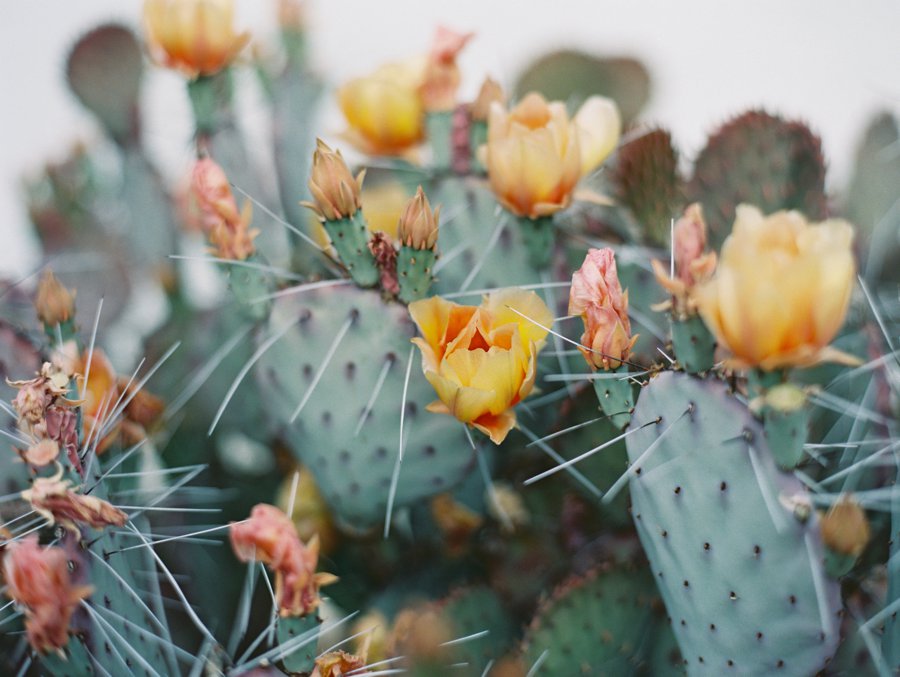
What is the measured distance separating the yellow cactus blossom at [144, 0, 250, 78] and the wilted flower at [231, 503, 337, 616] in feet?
1.35

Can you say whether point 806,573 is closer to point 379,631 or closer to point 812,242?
point 812,242

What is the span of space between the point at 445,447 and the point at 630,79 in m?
0.67

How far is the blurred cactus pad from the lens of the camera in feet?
1.51

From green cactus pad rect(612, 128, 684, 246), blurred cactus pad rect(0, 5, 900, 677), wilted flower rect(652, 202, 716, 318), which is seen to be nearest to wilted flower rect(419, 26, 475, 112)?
blurred cactus pad rect(0, 5, 900, 677)

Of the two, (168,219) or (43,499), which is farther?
(168,219)

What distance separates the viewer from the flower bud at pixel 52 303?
2.04 feet

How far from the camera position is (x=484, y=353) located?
51 cm

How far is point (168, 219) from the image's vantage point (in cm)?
101

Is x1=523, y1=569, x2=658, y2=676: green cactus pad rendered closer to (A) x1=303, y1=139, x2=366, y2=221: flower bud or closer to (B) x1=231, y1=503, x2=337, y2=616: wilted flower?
(B) x1=231, y1=503, x2=337, y2=616: wilted flower

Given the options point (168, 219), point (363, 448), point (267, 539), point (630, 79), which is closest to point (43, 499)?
point (267, 539)

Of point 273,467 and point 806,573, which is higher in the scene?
point 806,573

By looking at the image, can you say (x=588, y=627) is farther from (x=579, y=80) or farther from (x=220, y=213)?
(x=579, y=80)

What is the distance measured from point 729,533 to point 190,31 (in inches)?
21.8

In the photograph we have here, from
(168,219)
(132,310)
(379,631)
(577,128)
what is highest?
(577,128)
